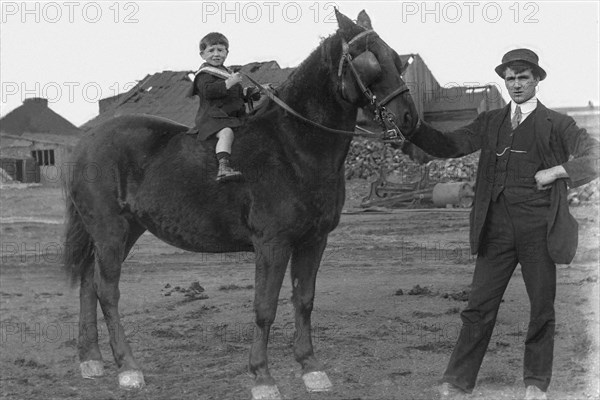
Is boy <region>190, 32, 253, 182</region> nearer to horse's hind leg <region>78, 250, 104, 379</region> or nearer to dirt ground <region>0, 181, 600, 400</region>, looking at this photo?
horse's hind leg <region>78, 250, 104, 379</region>

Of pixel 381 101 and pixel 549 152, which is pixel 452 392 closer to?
pixel 549 152

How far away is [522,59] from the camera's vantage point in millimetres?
4031

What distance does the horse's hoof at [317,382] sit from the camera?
466 cm

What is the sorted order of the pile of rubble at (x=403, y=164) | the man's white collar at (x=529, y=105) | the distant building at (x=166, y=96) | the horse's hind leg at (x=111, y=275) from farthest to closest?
1. the distant building at (x=166, y=96)
2. the pile of rubble at (x=403, y=164)
3. the horse's hind leg at (x=111, y=275)
4. the man's white collar at (x=529, y=105)

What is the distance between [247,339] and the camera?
6.26 m

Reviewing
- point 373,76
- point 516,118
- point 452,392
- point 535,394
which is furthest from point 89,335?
point 516,118

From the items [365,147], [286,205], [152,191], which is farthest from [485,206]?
[365,147]

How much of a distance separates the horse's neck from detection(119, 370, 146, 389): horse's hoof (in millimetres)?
2028

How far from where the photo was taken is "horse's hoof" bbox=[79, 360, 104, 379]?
16.9ft

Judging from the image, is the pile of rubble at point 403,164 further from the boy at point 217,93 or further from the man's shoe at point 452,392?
the man's shoe at point 452,392

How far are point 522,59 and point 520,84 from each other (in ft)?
0.53

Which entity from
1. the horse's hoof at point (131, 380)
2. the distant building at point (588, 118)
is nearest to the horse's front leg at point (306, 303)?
the horse's hoof at point (131, 380)


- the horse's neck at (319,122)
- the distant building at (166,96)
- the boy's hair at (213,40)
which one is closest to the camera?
the horse's neck at (319,122)

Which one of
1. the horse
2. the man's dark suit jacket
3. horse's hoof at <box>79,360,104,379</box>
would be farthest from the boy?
horse's hoof at <box>79,360,104,379</box>
